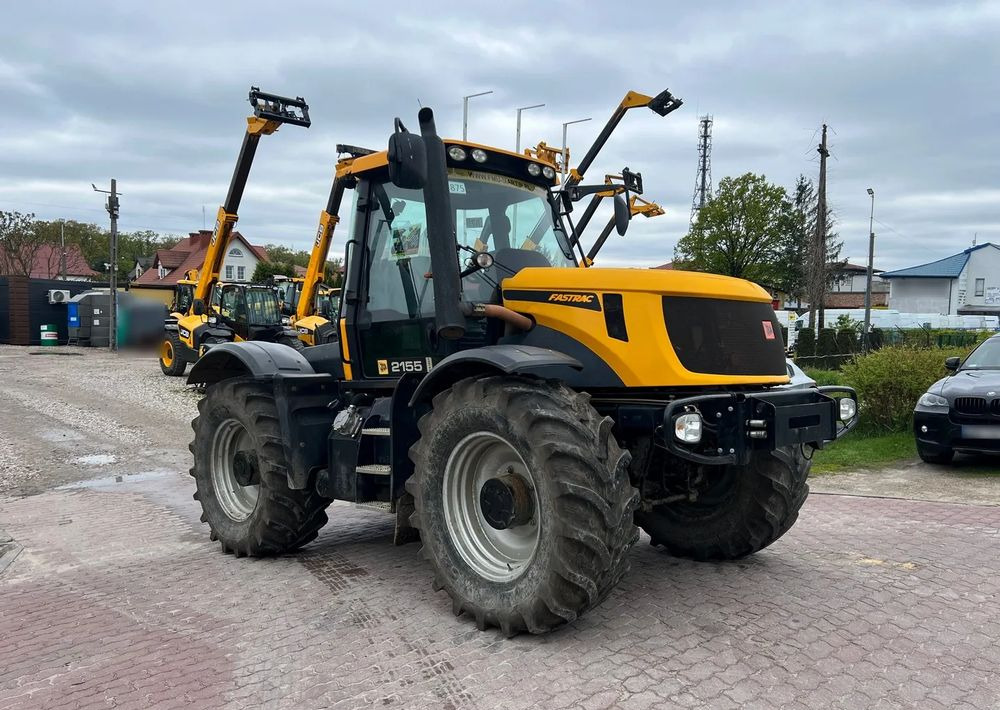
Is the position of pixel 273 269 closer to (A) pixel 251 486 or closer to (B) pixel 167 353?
(B) pixel 167 353

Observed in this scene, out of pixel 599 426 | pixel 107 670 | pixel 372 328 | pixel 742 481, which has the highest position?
pixel 372 328

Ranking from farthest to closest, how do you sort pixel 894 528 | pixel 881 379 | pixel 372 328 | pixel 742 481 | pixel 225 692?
pixel 881 379, pixel 894 528, pixel 372 328, pixel 742 481, pixel 225 692

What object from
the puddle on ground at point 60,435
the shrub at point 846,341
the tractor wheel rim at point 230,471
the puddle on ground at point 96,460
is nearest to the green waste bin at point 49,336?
the puddle on ground at point 60,435

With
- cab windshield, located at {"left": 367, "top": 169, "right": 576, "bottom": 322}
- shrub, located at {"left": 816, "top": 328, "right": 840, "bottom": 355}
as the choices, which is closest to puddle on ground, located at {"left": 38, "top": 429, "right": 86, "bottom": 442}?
cab windshield, located at {"left": 367, "top": 169, "right": 576, "bottom": 322}

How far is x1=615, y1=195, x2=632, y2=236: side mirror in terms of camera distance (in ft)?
19.4

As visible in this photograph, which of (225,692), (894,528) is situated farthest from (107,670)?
(894,528)

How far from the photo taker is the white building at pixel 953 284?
5966 centimetres

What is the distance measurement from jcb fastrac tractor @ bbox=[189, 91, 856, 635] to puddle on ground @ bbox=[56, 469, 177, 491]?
3.83 metres

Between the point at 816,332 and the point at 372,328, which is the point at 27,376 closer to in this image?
the point at 372,328

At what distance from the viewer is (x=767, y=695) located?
3.56 metres

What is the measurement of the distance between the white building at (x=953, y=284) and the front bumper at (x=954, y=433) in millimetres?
57041

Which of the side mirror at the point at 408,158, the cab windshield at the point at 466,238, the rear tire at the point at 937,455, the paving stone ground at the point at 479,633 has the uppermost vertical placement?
the side mirror at the point at 408,158

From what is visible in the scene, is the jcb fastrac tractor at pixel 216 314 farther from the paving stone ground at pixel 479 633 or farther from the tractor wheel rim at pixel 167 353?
the paving stone ground at pixel 479 633

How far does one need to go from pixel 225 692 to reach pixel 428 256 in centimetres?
282
